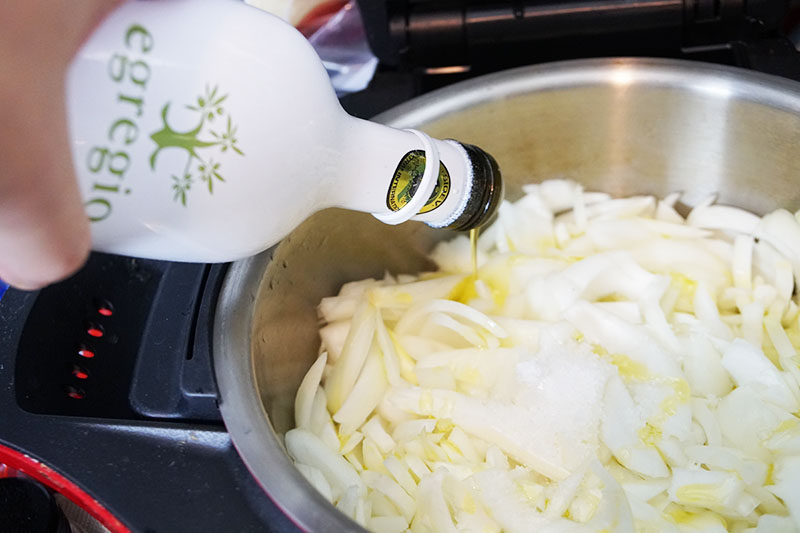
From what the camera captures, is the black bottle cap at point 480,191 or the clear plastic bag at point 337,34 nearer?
the black bottle cap at point 480,191

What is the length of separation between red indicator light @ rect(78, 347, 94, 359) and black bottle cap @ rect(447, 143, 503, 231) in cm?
34

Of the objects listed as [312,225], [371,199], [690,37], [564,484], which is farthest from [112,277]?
[690,37]

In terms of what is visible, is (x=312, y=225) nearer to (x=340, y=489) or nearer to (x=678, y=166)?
(x=340, y=489)

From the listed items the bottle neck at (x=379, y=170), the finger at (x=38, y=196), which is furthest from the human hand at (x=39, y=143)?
the bottle neck at (x=379, y=170)

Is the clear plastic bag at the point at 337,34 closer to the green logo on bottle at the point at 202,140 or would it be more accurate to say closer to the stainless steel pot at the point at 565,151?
the stainless steel pot at the point at 565,151

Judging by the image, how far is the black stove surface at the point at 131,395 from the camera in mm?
547

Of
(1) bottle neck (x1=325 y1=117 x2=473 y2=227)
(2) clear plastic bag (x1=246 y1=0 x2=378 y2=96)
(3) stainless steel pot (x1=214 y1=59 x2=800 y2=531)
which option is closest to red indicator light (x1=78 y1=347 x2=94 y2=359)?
(3) stainless steel pot (x1=214 y1=59 x2=800 y2=531)

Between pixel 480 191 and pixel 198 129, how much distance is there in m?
0.28

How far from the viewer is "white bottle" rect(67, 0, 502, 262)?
410 millimetres

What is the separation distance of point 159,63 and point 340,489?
14.8 inches

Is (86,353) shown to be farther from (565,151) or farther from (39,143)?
(565,151)

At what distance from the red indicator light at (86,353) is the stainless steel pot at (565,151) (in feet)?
0.47

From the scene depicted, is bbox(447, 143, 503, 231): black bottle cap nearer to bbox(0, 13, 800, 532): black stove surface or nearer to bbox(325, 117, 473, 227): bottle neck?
bbox(325, 117, 473, 227): bottle neck

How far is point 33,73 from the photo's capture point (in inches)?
14.1
